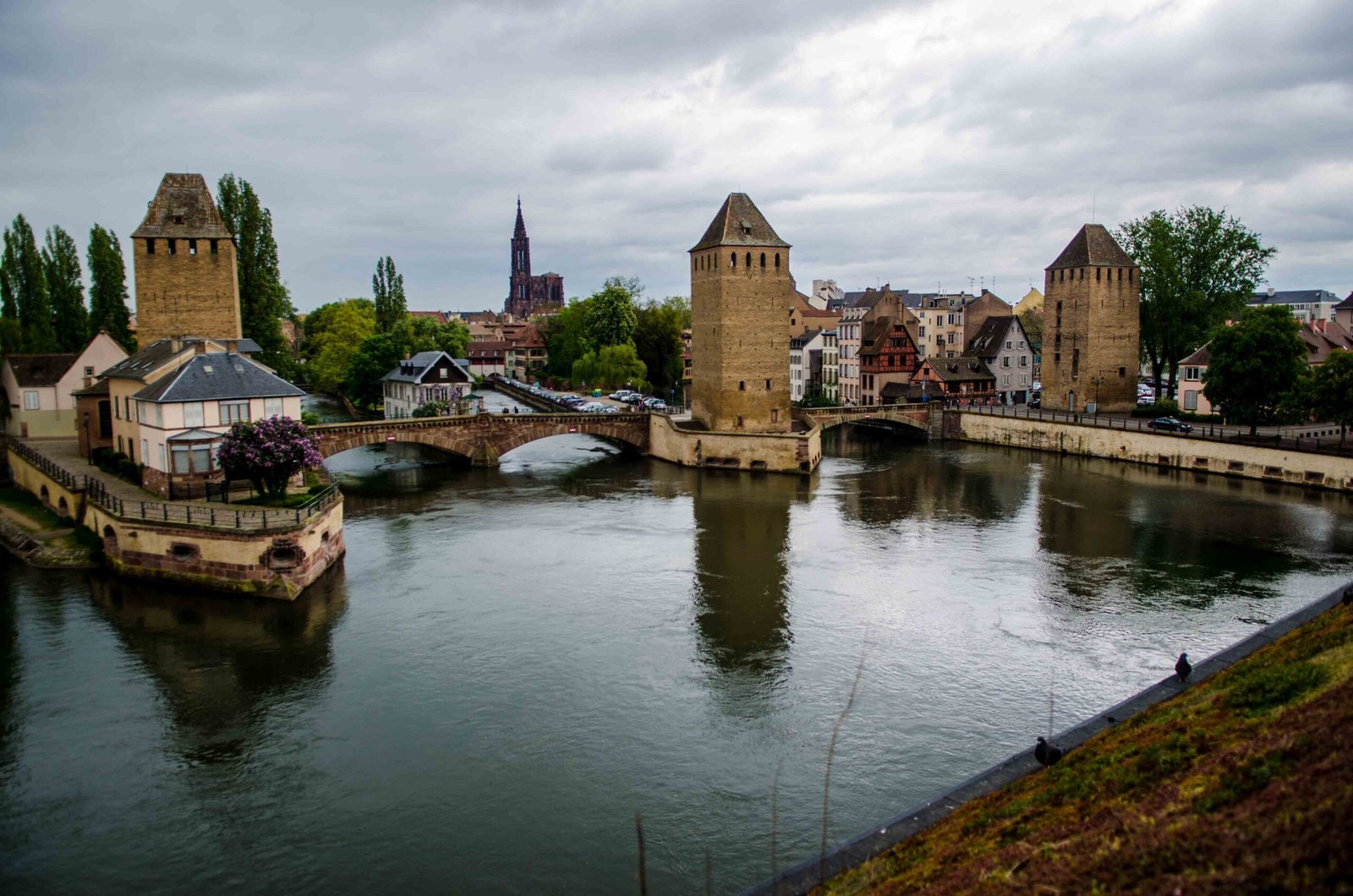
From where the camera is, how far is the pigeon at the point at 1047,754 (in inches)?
482

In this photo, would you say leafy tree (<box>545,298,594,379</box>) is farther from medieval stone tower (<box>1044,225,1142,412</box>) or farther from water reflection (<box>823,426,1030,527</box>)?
medieval stone tower (<box>1044,225,1142,412</box>)

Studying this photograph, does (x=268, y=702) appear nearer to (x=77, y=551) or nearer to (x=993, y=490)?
(x=77, y=551)

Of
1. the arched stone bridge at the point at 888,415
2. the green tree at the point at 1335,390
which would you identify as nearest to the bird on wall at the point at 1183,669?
the green tree at the point at 1335,390

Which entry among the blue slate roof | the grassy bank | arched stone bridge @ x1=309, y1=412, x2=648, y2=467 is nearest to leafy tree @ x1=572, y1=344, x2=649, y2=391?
arched stone bridge @ x1=309, y1=412, x2=648, y2=467

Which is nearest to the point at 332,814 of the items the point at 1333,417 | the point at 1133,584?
the point at 1133,584

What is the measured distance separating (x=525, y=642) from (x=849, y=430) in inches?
1811

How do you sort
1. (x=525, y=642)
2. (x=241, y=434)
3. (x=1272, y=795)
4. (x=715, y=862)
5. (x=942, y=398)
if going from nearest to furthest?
1. (x=1272, y=795)
2. (x=715, y=862)
3. (x=525, y=642)
4. (x=241, y=434)
5. (x=942, y=398)

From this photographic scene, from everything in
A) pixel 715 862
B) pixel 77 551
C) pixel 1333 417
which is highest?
pixel 1333 417

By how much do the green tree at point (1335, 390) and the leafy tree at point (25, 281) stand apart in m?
54.8

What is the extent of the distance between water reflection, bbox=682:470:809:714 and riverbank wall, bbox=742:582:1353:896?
5506 millimetres

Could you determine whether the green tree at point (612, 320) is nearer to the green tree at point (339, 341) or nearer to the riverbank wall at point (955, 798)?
the green tree at point (339, 341)

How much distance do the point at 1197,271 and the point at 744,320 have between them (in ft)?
92.5

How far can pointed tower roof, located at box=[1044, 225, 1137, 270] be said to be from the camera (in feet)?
179

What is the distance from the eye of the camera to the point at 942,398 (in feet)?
197
